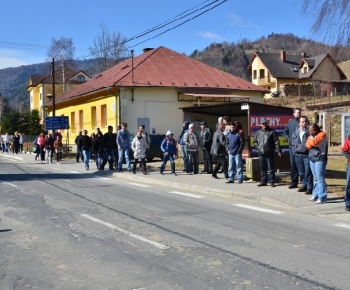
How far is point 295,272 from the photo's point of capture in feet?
19.7

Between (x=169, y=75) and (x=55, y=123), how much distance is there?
8.03 metres

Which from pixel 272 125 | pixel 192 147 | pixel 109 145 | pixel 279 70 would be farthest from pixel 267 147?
pixel 279 70

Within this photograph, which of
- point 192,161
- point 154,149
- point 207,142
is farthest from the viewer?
point 154,149

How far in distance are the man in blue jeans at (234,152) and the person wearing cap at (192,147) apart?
9.23 ft

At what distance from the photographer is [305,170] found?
12234mm

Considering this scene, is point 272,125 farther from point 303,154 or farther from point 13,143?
point 13,143

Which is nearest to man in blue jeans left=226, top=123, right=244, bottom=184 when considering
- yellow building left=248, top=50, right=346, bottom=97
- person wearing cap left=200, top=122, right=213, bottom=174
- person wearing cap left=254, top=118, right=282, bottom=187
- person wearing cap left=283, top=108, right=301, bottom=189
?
person wearing cap left=254, top=118, right=282, bottom=187

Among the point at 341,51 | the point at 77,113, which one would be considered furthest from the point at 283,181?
the point at 77,113

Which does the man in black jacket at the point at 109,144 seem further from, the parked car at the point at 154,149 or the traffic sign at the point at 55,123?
the traffic sign at the point at 55,123

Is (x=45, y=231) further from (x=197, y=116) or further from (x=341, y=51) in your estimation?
(x=197, y=116)

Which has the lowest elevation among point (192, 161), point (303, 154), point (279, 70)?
point (192, 161)

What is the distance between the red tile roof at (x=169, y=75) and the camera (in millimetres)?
31906

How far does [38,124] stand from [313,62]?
40805 mm

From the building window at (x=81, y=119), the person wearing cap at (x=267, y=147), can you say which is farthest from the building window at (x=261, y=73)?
the person wearing cap at (x=267, y=147)
